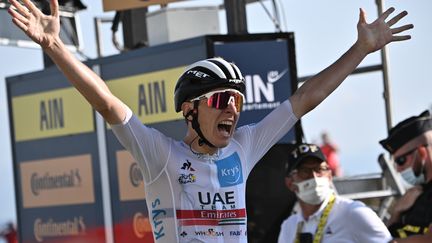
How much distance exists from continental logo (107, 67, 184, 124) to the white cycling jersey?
11.2ft

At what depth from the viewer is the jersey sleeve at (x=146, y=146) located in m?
4.79

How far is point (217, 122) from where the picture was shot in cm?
495

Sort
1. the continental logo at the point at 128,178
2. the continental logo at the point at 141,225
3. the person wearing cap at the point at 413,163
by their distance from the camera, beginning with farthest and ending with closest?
the continental logo at the point at 128,178, the continental logo at the point at 141,225, the person wearing cap at the point at 413,163

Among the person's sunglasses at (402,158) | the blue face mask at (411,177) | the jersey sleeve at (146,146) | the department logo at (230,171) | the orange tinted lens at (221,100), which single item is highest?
the orange tinted lens at (221,100)

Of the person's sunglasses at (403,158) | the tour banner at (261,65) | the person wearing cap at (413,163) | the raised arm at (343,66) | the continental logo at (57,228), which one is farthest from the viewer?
the continental logo at (57,228)

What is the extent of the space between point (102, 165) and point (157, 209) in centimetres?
440

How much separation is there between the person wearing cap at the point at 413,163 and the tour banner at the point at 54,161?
3305 millimetres

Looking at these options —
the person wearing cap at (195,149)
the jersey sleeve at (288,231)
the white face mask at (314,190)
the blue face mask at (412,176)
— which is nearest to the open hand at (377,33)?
the person wearing cap at (195,149)

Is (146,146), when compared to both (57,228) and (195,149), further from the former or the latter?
(57,228)

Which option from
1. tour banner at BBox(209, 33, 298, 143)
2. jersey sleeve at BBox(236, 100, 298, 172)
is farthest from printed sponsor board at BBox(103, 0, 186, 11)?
jersey sleeve at BBox(236, 100, 298, 172)

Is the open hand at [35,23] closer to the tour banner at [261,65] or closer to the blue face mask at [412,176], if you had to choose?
the blue face mask at [412,176]

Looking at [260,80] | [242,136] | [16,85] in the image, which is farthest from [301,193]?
[16,85]

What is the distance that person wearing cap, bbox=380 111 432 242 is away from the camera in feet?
20.9

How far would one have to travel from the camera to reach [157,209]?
4.89 m
